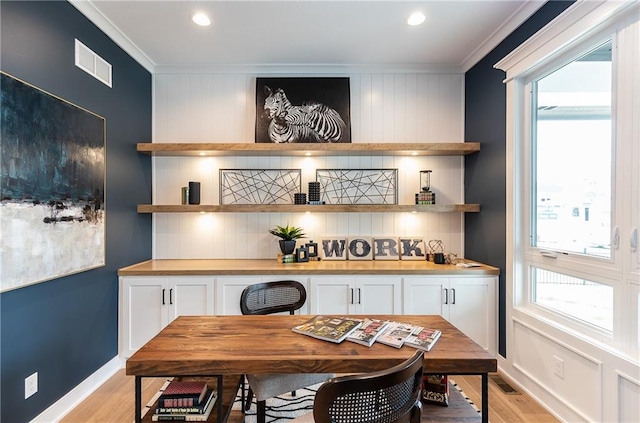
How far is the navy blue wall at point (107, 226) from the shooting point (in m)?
1.78

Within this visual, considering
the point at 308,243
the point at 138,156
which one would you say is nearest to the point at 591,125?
the point at 308,243

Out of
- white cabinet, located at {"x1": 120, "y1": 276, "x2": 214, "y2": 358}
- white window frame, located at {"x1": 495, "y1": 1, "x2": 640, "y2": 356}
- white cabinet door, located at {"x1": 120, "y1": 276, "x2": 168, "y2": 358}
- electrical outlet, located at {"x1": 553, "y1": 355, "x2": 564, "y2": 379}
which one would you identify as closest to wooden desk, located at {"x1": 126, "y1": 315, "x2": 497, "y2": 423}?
white window frame, located at {"x1": 495, "y1": 1, "x2": 640, "y2": 356}

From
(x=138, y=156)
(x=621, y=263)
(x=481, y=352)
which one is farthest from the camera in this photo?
(x=138, y=156)

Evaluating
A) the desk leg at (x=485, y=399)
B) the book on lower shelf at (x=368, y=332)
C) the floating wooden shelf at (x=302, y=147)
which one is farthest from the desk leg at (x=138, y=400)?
the floating wooden shelf at (x=302, y=147)

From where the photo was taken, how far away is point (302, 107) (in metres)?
3.29

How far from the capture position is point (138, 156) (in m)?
3.10

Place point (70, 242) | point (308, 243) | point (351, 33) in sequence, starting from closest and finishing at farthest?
point (70, 242), point (351, 33), point (308, 243)

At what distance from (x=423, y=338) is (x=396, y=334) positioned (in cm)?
13

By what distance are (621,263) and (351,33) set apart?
2.52m

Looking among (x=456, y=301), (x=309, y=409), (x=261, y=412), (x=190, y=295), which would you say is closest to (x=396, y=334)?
(x=261, y=412)

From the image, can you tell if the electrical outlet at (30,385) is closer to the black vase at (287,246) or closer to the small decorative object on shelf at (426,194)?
the black vase at (287,246)

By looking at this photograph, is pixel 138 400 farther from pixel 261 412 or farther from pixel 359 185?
pixel 359 185

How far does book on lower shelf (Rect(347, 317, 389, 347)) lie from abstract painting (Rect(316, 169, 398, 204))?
1.88 m

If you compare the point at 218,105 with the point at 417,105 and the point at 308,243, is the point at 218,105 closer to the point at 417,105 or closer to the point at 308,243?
the point at 308,243
